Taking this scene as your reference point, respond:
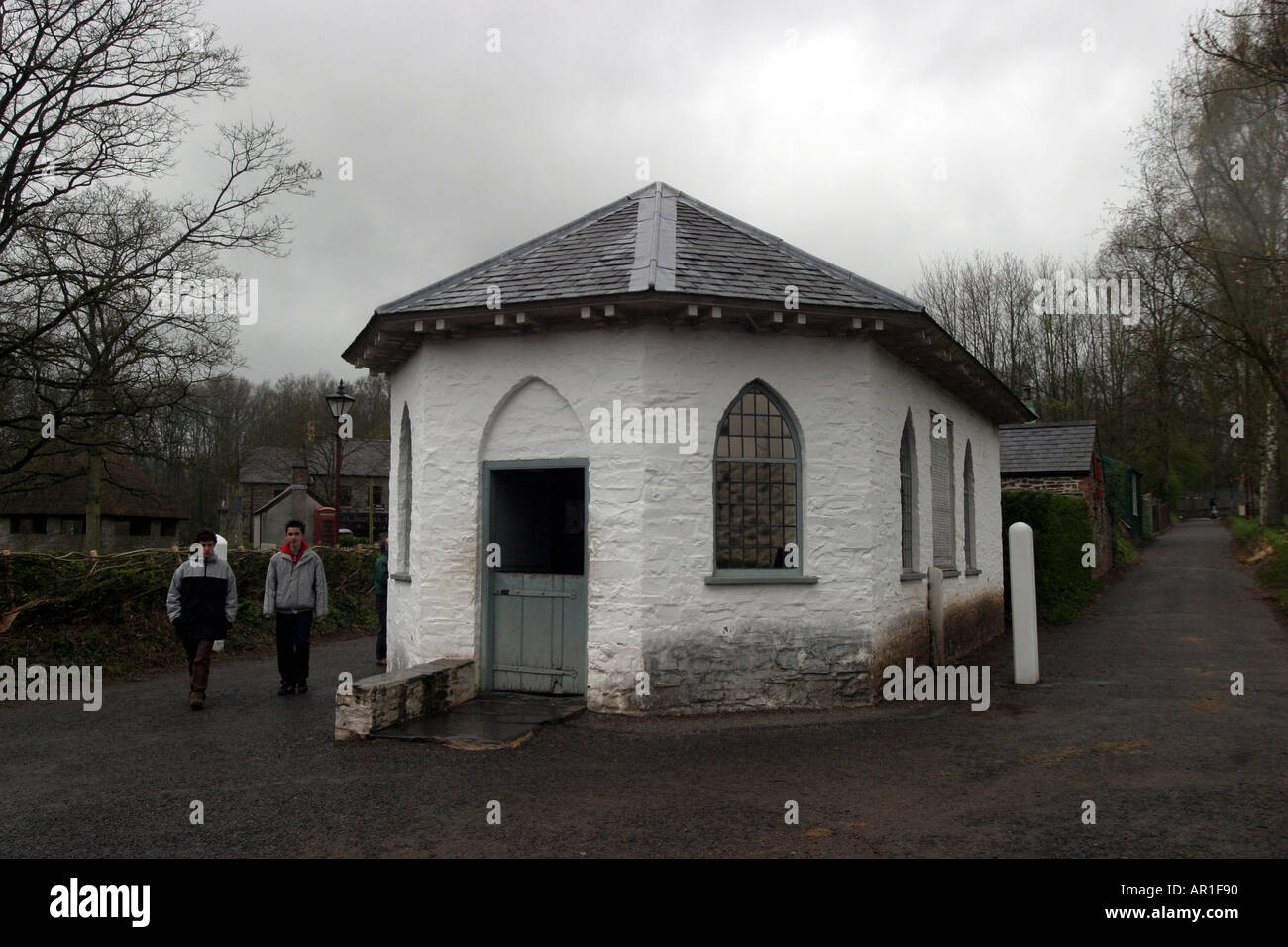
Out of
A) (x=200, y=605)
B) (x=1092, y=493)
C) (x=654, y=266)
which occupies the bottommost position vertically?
(x=200, y=605)

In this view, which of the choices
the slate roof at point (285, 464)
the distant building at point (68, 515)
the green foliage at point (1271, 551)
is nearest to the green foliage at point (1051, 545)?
the green foliage at point (1271, 551)

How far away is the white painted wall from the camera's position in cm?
927

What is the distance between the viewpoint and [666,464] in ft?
30.7

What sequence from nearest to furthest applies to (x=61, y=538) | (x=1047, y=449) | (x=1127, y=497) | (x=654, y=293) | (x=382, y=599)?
(x=654, y=293) → (x=382, y=599) → (x=1047, y=449) → (x=1127, y=497) → (x=61, y=538)

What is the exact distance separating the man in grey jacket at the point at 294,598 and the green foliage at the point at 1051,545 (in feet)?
42.8

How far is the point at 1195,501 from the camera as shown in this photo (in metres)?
73.1

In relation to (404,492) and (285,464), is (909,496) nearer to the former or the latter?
(404,492)

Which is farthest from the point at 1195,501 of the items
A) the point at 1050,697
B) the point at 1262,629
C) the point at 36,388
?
the point at 36,388

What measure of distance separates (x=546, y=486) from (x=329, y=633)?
8569 millimetres

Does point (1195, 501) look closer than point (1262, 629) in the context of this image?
No

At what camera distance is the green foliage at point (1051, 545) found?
18703 mm

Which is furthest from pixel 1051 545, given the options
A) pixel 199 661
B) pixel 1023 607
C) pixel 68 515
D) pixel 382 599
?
pixel 68 515

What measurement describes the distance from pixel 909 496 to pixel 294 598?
24.6 feet
